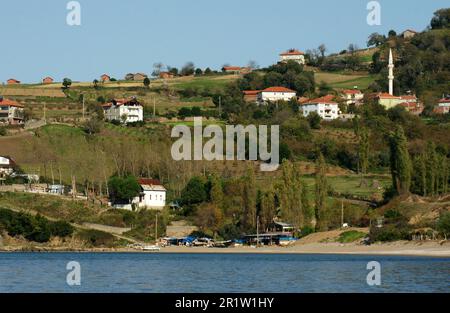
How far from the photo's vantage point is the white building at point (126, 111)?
145 metres

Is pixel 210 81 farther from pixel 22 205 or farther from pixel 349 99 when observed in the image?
pixel 22 205

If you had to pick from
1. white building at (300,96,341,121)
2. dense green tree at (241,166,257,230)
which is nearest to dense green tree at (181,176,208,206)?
dense green tree at (241,166,257,230)

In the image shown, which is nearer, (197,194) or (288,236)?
(288,236)

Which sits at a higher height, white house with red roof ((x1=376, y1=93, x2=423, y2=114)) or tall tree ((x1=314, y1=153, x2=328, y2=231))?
white house with red roof ((x1=376, y1=93, x2=423, y2=114))

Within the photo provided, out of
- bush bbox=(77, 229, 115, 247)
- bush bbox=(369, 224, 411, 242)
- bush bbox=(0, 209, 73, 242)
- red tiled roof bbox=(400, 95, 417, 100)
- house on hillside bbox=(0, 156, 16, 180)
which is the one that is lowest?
bush bbox=(77, 229, 115, 247)

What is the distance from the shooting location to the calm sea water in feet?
148

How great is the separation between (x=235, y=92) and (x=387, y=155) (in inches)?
1937

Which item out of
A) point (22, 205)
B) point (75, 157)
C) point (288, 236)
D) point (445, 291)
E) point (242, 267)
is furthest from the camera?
point (75, 157)

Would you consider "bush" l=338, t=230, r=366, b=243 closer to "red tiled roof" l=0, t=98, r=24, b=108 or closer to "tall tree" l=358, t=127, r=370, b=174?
"tall tree" l=358, t=127, r=370, b=174

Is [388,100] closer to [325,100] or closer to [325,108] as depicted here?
[325,100]

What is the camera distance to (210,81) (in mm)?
184125

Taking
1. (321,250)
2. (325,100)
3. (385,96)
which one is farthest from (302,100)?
(321,250)

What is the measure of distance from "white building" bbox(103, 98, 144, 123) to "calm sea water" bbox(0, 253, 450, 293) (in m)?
72.5

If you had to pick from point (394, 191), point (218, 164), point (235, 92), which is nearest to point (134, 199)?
point (218, 164)
